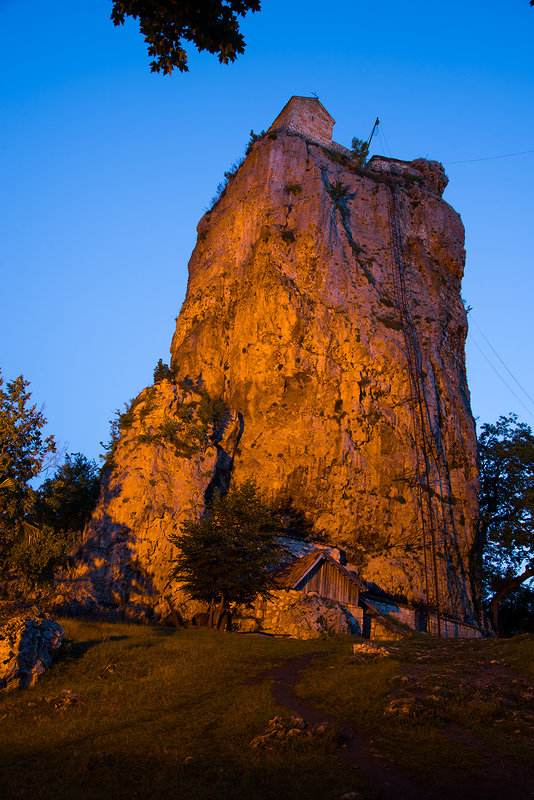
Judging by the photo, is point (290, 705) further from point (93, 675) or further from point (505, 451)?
point (505, 451)

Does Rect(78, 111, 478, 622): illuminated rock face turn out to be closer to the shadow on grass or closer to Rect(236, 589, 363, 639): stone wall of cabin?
Rect(236, 589, 363, 639): stone wall of cabin

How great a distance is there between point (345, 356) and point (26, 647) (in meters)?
30.8

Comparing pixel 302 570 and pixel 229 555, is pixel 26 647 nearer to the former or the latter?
pixel 229 555

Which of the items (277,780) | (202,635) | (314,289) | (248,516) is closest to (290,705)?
(277,780)

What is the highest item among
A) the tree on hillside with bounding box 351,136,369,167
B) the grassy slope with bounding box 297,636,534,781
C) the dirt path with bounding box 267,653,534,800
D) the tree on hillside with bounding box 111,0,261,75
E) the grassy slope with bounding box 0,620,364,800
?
the tree on hillside with bounding box 351,136,369,167

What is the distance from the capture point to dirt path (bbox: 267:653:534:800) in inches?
307

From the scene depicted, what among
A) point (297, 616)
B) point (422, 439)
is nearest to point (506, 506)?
point (422, 439)

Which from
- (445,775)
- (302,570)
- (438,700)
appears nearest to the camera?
(445,775)

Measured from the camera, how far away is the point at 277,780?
836 cm

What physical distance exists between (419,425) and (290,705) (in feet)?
101

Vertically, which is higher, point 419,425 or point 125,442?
point 419,425

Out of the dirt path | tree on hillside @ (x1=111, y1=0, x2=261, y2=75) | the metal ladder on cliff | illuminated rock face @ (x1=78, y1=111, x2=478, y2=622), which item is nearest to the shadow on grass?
the dirt path

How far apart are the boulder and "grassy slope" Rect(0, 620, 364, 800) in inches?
15.1

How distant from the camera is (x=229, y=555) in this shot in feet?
90.5
